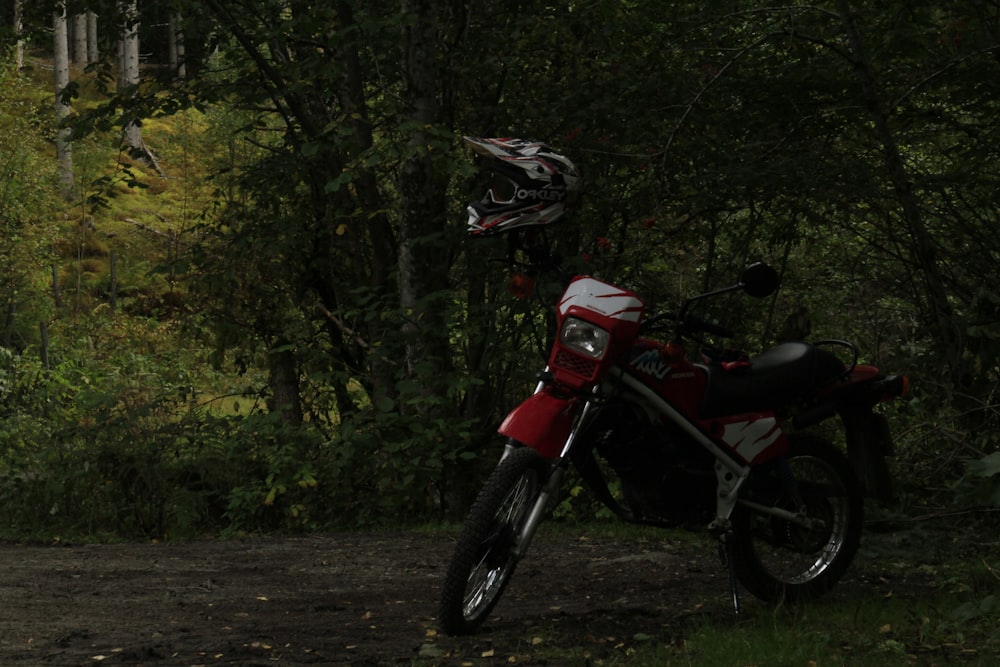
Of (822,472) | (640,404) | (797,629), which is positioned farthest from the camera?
(822,472)

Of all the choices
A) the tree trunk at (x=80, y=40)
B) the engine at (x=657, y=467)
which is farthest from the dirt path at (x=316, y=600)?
the tree trunk at (x=80, y=40)

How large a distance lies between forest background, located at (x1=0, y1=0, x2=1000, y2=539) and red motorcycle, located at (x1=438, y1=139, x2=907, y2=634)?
1.38 m

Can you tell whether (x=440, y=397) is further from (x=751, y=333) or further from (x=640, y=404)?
(x=640, y=404)

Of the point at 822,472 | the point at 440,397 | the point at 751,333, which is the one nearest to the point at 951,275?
the point at 751,333

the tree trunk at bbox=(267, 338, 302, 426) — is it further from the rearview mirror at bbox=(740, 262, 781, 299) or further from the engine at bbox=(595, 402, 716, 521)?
the rearview mirror at bbox=(740, 262, 781, 299)

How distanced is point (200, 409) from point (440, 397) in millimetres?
3001

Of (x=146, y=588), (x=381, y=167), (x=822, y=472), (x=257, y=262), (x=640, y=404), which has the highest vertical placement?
(x=381, y=167)

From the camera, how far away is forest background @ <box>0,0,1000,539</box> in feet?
27.1

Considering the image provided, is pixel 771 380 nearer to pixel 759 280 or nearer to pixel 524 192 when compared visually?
pixel 759 280

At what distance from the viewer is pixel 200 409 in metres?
11.9

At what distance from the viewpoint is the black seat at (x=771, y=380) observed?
5777 mm

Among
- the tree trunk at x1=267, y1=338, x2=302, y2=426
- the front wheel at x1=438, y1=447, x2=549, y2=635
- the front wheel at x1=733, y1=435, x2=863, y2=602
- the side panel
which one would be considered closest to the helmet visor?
the front wheel at x1=438, y1=447, x2=549, y2=635

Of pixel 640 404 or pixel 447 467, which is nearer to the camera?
pixel 640 404

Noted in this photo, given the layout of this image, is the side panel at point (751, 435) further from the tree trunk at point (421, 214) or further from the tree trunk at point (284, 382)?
the tree trunk at point (284, 382)
